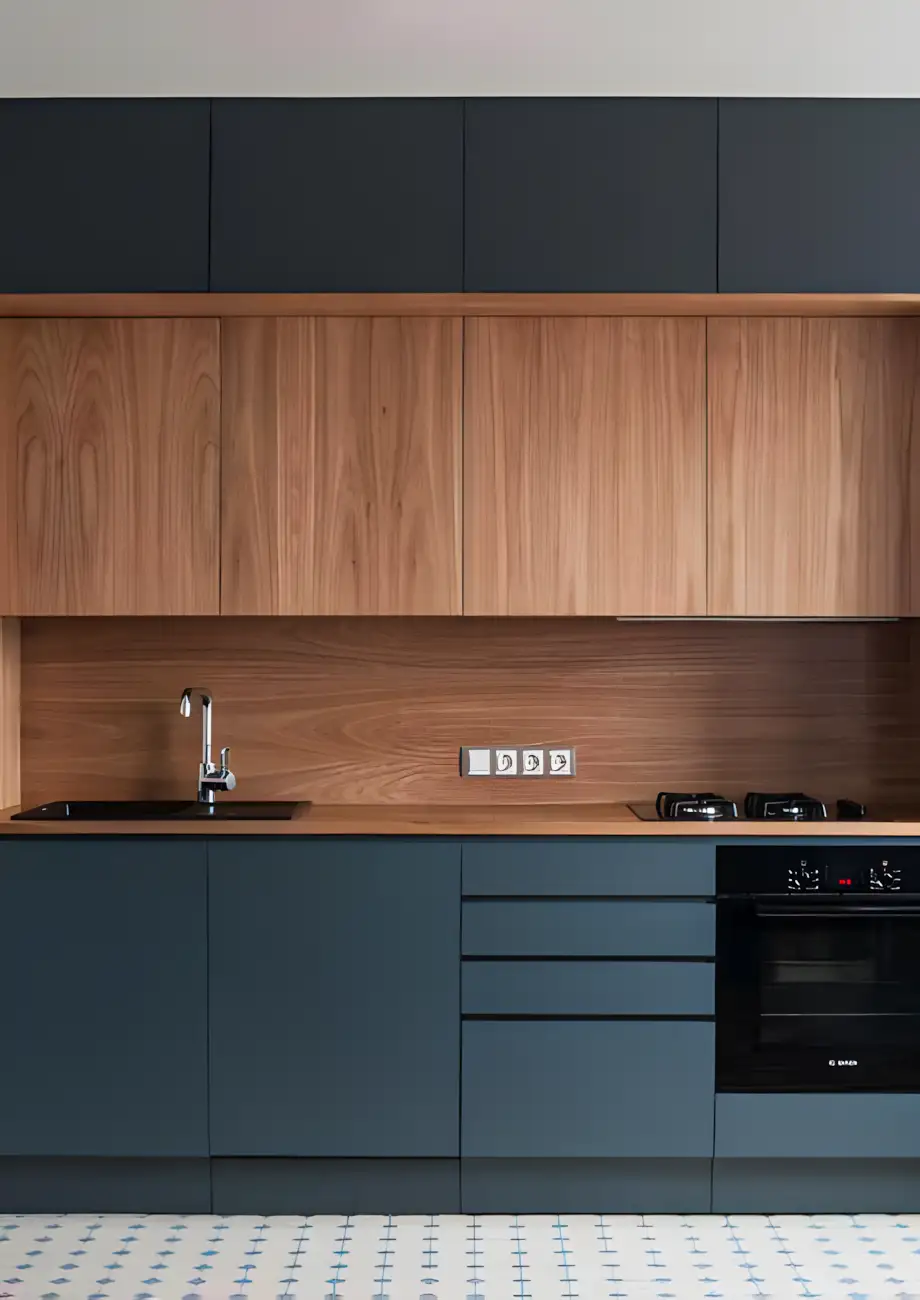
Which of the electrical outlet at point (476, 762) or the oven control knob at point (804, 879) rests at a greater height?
the electrical outlet at point (476, 762)

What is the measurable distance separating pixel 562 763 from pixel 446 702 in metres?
0.37

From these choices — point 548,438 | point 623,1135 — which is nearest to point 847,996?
point 623,1135

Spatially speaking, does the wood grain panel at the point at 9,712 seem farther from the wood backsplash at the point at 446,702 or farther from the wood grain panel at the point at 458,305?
the wood grain panel at the point at 458,305

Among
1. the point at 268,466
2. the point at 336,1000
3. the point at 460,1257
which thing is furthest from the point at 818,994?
the point at 268,466

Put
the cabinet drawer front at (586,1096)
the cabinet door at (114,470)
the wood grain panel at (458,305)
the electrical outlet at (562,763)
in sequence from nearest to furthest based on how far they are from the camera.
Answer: the cabinet drawer front at (586,1096) < the wood grain panel at (458,305) < the cabinet door at (114,470) < the electrical outlet at (562,763)

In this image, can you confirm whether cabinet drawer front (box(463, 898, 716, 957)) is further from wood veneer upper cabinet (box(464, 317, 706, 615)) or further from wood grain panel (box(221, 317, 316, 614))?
wood grain panel (box(221, 317, 316, 614))

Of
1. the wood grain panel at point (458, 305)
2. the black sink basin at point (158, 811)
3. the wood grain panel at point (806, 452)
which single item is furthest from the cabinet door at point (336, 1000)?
the wood grain panel at point (458, 305)

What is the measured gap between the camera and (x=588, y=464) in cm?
309

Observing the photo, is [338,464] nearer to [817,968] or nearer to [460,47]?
[460,47]

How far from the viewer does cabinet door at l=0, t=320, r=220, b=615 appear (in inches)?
121

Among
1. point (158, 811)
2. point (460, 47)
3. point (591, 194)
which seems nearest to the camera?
point (460, 47)

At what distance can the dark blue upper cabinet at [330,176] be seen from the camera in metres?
2.98

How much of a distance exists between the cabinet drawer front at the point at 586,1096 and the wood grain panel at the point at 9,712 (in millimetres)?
1432

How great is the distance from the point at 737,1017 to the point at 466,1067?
651 millimetres
